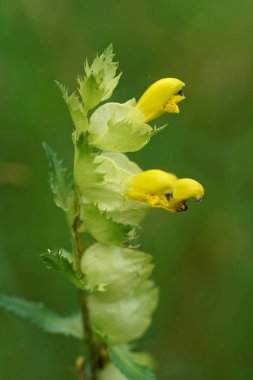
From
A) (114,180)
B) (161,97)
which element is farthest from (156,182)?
(161,97)

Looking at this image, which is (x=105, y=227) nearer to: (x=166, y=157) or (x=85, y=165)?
(x=85, y=165)

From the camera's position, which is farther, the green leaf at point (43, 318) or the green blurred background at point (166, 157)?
the green blurred background at point (166, 157)

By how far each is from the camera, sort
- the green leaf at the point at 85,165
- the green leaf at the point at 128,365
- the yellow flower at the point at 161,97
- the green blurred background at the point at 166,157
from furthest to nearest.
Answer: the green blurred background at the point at 166,157
the green leaf at the point at 128,365
the yellow flower at the point at 161,97
the green leaf at the point at 85,165

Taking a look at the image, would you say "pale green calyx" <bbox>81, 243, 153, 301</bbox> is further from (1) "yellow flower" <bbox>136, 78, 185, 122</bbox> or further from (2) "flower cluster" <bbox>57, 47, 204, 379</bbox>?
(1) "yellow flower" <bbox>136, 78, 185, 122</bbox>

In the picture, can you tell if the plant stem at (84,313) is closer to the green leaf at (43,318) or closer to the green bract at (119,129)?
the green leaf at (43,318)

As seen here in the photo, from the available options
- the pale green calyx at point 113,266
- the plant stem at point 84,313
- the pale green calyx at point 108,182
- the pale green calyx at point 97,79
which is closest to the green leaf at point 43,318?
the plant stem at point 84,313

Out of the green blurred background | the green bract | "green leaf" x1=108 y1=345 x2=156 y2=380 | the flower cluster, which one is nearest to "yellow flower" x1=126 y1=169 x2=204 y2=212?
the flower cluster
